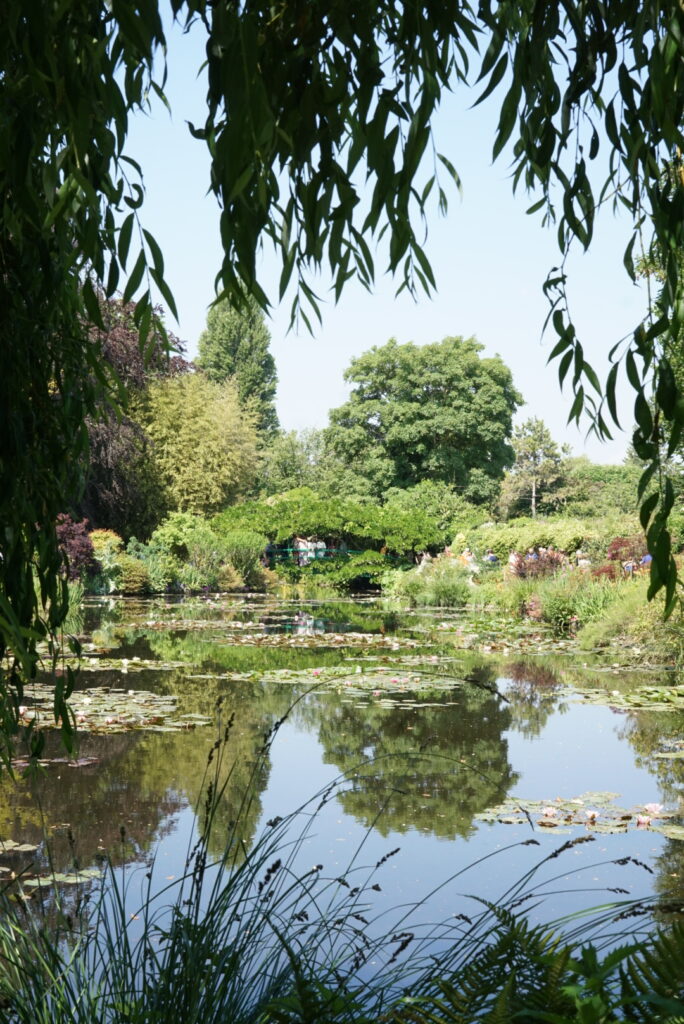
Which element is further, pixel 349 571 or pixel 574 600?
pixel 349 571

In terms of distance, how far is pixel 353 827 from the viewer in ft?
16.4

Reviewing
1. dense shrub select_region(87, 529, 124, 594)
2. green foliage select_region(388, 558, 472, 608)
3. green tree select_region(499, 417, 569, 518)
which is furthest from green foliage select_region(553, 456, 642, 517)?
dense shrub select_region(87, 529, 124, 594)

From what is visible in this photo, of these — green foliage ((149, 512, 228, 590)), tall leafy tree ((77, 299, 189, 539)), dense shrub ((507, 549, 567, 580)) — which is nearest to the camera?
dense shrub ((507, 549, 567, 580))

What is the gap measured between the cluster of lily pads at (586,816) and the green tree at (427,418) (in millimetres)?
30552

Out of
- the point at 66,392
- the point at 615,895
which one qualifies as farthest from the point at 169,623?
the point at 66,392

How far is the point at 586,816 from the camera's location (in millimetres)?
5086

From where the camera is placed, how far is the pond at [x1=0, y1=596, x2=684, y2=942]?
167 inches

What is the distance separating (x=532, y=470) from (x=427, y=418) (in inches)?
157

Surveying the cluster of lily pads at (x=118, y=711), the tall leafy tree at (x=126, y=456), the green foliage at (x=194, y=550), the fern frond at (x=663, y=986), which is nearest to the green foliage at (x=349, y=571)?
the green foliage at (x=194, y=550)

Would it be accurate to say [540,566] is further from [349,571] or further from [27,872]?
[27,872]

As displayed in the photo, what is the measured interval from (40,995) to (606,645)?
38.5 feet

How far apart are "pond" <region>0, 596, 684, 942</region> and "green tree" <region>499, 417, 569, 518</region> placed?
23619 mm

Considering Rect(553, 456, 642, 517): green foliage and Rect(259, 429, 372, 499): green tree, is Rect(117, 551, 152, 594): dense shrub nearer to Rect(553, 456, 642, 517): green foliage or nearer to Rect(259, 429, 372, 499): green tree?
Rect(553, 456, 642, 517): green foliage

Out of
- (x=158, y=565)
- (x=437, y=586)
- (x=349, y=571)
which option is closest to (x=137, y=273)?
(x=437, y=586)
